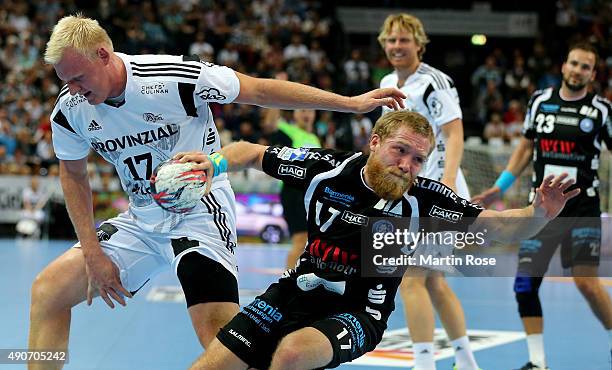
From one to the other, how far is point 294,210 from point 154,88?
435 centimetres

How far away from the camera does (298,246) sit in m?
8.09

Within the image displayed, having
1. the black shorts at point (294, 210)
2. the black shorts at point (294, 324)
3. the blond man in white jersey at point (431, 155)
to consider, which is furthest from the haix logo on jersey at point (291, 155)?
the black shorts at point (294, 210)

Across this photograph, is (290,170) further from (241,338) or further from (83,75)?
(83,75)

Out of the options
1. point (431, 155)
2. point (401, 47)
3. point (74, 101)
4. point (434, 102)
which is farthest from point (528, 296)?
point (74, 101)

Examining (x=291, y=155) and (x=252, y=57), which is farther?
(x=252, y=57)

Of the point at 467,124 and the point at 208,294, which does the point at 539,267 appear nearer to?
the point at 208,294

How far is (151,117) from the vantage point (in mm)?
3949

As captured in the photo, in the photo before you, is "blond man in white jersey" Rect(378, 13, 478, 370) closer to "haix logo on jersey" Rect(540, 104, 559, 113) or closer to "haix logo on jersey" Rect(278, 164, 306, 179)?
"haix logo on jersey" Rect(540, 104, 559, 113)

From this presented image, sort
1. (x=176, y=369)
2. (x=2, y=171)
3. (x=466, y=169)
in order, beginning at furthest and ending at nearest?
1. (x=2, y=171)
2. (x=466, y=169)
3. (x=176, y=369)

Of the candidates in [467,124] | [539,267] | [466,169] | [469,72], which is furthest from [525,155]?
[469,72]

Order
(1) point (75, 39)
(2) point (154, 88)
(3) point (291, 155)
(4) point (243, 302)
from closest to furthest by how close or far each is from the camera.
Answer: (1) point (75, 39), (2) point (154, 88), (3) point (291, 155), (4) point (243, 302)

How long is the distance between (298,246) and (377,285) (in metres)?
4.18

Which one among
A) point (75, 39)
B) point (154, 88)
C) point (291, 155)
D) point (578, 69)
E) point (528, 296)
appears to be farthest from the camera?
point (578, 69)

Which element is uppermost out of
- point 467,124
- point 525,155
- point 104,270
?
point 467,124
